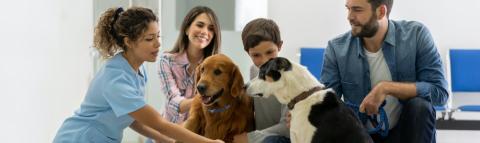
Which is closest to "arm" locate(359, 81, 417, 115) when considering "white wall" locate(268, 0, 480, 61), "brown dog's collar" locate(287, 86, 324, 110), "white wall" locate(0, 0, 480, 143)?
"brown dog's collar" locate(287, 86, 324, 110)

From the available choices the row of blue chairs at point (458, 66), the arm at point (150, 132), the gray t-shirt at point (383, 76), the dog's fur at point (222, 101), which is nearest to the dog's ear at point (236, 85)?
the dog's fur at point (222, 101)

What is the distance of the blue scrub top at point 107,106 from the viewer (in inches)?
72.5

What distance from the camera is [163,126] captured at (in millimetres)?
1885

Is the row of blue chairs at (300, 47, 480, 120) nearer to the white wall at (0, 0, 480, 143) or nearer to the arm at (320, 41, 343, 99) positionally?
the white wall at (0, 0, 480, 143)

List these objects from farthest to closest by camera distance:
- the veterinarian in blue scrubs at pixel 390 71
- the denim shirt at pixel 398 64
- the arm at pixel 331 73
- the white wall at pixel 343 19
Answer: the white wall at pixel 343 19, the arm at pixel 331 73, the denim shirt at pixel 398 64, the veterinarian in blue scrubs at pixel 390 71

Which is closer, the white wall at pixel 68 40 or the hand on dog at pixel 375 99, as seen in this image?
the hand on dog at pixel 375 99

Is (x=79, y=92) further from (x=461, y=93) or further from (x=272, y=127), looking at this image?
(x=461, y=93)

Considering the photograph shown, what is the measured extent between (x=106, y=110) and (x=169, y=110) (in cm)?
57

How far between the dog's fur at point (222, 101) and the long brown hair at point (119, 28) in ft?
0.95

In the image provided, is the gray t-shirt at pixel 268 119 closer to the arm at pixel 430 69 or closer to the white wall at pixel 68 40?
the arm at pixel 430 69

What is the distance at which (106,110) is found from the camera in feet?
6.29

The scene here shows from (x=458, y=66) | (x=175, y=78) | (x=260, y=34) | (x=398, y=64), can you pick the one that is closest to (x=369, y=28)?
(x=398, y=64)

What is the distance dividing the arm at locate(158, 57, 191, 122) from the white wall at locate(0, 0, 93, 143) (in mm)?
769

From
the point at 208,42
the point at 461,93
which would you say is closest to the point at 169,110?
the point at 208,42
